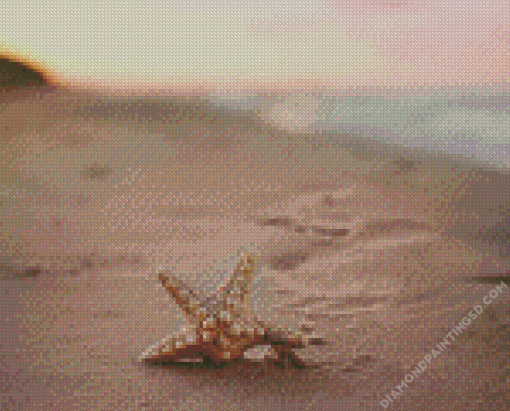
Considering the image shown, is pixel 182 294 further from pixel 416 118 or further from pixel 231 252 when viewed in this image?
pixel 416 118

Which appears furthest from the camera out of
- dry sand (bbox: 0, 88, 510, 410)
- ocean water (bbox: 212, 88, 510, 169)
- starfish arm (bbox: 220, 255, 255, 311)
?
ocean water (bbox: 212, 88, 510, 169)

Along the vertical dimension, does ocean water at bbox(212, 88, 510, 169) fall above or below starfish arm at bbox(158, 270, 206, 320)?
above

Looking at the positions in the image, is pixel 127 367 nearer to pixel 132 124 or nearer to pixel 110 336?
pixel 110 336

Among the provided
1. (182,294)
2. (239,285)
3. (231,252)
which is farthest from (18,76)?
(239,285)

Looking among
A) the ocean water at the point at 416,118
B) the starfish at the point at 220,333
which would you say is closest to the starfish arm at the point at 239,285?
the starfish at the point at 220,333

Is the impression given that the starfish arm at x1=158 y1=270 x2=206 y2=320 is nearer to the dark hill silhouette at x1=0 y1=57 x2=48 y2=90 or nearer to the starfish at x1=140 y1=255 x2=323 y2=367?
the starfish at x1=140 y1=255 x2=323 y2=367

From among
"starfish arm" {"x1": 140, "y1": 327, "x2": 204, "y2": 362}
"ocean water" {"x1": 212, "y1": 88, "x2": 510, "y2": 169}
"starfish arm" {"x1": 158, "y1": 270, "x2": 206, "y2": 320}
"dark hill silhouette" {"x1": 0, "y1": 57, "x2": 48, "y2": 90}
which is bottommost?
"starfish arm" {"x1": 140, "y1": 327, "x2": 204, "y2": 362}

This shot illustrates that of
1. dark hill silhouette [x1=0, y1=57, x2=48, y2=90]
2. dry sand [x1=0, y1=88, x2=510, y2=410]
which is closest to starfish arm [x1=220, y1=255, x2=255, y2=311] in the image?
dry sand [x1=0, y1=88, x2=510, y2=410]
